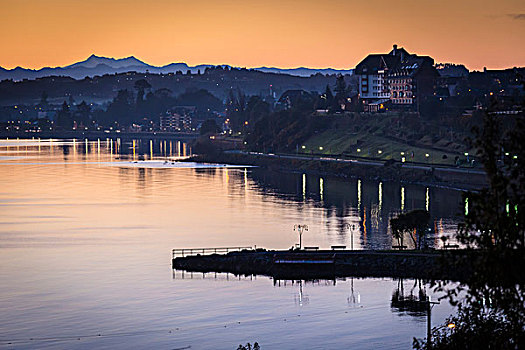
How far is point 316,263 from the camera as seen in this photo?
40875mm

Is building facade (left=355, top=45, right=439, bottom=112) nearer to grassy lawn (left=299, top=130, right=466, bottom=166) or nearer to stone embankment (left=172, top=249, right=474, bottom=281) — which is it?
grassy lawn (left=299, top=130, right=466, bottom=166)

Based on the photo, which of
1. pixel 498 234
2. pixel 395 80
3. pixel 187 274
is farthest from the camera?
pixel 395 80

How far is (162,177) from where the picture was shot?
326 ft

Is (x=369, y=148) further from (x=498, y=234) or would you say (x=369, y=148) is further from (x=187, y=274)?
(x=498, y=234)

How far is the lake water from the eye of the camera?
31.4 metres

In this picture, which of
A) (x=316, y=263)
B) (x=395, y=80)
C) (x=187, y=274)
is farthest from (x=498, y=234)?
(x=395, y=80)

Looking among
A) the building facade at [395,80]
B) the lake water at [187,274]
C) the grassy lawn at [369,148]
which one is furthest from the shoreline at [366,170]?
the building facade at [395,80]

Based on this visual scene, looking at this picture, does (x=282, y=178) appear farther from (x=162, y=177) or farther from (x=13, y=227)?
(x=13, y=227)

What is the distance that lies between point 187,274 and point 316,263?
20.3 feet

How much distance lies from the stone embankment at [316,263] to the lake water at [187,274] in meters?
0.92

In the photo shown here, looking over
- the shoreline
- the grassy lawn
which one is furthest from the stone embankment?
the grassy lawn

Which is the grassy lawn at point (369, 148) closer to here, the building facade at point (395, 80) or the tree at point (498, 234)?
the building facade at point (395, 80)

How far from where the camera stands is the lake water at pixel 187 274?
31.4m

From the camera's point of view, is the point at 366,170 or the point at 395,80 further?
the point at 395,80
